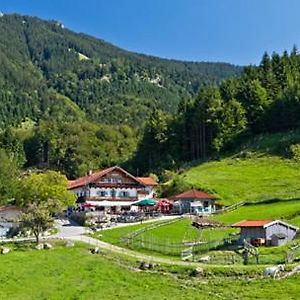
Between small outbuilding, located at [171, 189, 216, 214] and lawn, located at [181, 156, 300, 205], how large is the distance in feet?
6.92

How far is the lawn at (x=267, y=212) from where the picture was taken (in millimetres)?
75762

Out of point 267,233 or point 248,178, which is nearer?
point 267,233

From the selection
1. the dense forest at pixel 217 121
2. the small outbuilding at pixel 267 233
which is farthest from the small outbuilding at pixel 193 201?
the dense forest at pixel 217 121

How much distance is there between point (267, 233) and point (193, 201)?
34.9 m

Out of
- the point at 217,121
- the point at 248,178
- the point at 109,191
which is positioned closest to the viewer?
the point at 248,178

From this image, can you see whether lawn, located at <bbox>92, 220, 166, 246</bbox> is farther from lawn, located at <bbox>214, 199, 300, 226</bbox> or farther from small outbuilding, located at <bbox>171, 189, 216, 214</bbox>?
small outbuilding, located at <bbox>171, 189, 216, 214</bbox>

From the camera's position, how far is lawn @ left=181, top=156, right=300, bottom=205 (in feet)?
327

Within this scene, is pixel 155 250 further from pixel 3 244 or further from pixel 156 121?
pixel 156 121

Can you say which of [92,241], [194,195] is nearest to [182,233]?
[92,241]

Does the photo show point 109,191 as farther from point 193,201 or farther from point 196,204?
point 196,204

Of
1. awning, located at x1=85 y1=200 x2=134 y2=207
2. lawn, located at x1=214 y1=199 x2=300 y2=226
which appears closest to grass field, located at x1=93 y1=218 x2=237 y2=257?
lawn, located at x1=214 y1=199 x2=300 y2=226

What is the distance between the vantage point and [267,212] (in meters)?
80.6

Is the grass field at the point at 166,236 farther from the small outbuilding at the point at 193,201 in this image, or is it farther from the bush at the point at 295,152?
the bush at the point at 295,152

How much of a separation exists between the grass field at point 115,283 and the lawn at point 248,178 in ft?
146
